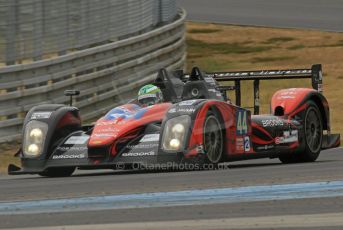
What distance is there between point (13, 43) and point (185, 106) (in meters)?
5.19

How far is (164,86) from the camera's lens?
1113cm

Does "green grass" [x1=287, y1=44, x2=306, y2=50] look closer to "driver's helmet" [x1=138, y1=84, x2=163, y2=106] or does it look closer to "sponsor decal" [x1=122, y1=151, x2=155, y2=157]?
"driver's helmet" [x1=138, y1=84, x2=163, y2=106]

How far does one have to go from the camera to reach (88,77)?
16.6 m

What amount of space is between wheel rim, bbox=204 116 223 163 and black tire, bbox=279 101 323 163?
5.86ft

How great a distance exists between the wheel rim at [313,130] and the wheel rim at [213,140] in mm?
1887

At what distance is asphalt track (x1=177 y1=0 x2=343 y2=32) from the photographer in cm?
3353

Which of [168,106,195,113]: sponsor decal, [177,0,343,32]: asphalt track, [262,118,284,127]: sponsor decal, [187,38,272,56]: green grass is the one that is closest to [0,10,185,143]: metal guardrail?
[262,118,284,127]: sponsor decal

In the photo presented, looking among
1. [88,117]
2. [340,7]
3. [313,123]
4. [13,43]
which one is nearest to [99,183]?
[313,123]

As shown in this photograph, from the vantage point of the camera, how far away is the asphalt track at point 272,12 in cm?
3353

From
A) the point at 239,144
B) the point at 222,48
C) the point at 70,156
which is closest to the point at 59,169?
the point at 70,156

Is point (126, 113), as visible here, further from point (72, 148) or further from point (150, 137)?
point (72, 148)

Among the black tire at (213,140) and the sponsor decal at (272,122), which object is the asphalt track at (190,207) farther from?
the sponsor decal at (272,122)

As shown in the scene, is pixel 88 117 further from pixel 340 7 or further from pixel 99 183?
pixel 340 7

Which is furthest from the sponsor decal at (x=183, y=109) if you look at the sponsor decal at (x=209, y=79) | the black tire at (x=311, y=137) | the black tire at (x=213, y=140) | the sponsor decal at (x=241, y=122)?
the black tire at (x=311, y=137)
